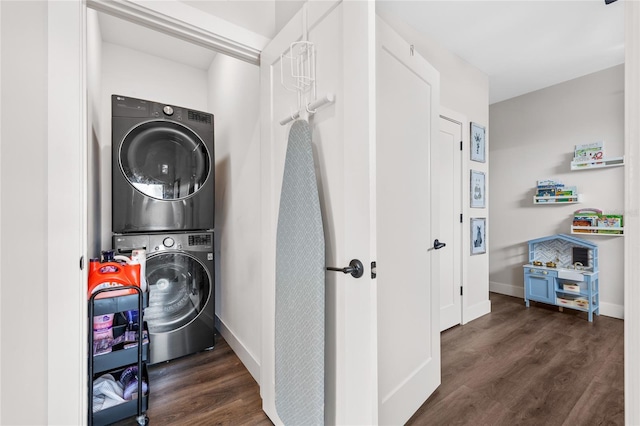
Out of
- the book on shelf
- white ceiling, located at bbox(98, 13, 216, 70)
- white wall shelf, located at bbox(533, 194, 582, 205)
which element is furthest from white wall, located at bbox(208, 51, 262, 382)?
the book on shelf

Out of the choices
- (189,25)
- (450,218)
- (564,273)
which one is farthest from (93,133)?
(564,273)

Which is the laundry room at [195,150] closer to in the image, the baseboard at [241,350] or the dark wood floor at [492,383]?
the baseboard at [241,350]

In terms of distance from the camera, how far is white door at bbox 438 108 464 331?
2.73 m

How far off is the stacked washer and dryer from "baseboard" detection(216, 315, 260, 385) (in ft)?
0.56

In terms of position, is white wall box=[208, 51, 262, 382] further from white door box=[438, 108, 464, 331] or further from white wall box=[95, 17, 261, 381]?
white door box=[438, 108, 464, 331]

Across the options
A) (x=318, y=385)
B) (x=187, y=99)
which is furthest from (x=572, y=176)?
(x=187, y=99)

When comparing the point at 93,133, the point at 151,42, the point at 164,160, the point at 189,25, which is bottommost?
the point at 164,160

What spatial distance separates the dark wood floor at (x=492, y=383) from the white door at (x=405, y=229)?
283mm

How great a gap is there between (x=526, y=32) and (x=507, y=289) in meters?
3.08

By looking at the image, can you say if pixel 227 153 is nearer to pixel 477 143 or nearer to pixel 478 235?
pixel 477 143

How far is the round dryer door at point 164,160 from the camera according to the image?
77.8 inches
